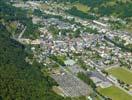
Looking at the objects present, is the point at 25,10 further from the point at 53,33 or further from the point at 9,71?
the point at 9,71

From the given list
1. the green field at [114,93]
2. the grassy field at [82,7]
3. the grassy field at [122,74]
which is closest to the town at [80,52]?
the grassy field at [122,74]

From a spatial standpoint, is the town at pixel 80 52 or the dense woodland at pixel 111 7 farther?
the dense woodland at pixel 111 7

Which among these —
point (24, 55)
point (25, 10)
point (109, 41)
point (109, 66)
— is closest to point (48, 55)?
point (24, 55)

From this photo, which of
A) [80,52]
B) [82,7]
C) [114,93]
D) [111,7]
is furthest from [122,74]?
[82,7]

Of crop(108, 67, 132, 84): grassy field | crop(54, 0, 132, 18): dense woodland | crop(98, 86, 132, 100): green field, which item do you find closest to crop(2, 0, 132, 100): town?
crop(108, 67, 132, 84): grassy field

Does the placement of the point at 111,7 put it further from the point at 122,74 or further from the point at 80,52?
the point at 122,74

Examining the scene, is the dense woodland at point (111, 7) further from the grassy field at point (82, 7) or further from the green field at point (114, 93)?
the green field at point (114, 93)

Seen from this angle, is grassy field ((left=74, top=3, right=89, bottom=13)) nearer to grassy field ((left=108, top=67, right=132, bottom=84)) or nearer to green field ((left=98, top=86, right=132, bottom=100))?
grassy field ((left=108, top=67, right=132, bottom=84))
